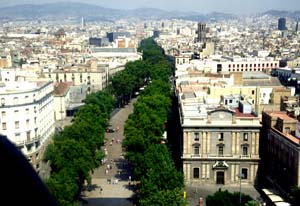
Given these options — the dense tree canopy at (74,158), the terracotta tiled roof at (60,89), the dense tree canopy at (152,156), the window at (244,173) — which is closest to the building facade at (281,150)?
the window at (244,173)

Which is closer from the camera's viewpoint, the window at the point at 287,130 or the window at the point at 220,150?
the window at the point at 287,130

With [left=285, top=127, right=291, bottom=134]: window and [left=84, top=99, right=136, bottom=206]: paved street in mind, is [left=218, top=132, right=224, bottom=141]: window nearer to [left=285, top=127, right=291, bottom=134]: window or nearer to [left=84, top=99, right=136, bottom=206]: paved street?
[left=285, top=127, right=291, bottom=134]: window

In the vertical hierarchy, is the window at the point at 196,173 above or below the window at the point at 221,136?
below

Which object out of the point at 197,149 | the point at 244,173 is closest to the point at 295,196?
the point at 244,173

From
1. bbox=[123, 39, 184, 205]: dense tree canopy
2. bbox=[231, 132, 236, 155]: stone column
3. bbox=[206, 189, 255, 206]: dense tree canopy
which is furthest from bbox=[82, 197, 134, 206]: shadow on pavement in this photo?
bbox=[231, 132, 236, 155]: stone column

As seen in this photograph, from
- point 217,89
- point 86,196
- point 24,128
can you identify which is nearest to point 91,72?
point 217,89

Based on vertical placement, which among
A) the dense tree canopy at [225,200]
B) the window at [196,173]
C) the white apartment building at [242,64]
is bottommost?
the window at [196,173]

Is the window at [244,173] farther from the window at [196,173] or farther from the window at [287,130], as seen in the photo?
the window at [287,130]
